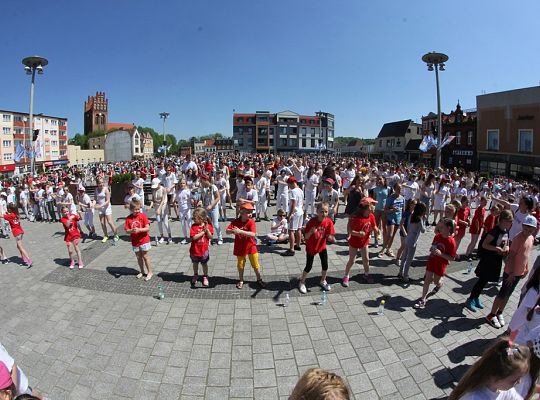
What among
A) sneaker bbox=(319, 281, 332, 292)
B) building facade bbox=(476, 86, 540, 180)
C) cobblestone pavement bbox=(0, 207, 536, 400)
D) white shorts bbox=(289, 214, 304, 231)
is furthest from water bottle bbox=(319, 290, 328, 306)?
building facade bbox=(476, 86, 540, 180)

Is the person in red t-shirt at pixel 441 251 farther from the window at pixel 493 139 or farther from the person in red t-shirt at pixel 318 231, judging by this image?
the window at pixel 493 139

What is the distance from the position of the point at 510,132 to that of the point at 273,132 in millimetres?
57556

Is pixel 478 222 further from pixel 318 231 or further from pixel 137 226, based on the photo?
pixel 137 226

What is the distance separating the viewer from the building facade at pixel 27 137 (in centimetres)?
6091

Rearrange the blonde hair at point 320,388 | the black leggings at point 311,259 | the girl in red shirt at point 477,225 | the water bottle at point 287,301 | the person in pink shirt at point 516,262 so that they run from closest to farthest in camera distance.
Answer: the blonde hair at point 320,388
the person in pink shirt at point 516,262
the water bottle at point 287,301
the black leggings at point 311,259
the girl in red shirt at point 477,225

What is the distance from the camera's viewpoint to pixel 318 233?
19.7 ft

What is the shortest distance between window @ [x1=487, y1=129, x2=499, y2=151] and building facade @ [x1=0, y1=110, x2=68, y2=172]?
205ft

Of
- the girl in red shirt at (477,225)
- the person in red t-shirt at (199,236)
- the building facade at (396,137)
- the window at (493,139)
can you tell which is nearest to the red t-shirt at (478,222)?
the girl in red shirt at (477,225)

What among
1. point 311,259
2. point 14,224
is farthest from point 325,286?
point 14,224

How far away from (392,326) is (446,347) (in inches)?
31.5

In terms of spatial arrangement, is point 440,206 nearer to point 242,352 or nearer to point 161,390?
point 242,352

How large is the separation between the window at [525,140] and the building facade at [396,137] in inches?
1053

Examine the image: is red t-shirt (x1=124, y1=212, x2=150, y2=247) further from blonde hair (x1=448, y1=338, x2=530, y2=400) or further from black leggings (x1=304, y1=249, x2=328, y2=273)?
blonde hair (x1=448, y1=338, x2=530, y2=400)

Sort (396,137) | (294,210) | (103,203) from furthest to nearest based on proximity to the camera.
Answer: (396,137), (103,203), (294,210)
